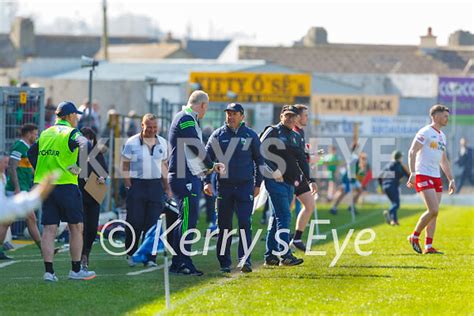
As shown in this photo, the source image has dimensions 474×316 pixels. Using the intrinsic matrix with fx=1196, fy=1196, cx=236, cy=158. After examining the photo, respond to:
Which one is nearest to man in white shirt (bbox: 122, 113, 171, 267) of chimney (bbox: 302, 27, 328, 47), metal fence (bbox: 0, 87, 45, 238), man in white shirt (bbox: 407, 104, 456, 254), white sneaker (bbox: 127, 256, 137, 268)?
white sneaker (bbox: 127, 256, 137, 268)

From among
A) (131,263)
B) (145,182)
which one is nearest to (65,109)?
(145,182)

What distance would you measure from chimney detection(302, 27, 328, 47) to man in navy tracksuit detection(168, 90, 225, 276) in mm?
67772

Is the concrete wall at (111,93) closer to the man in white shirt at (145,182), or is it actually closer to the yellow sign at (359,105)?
the yellow sign at (359,105)

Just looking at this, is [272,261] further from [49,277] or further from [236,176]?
[49,277]

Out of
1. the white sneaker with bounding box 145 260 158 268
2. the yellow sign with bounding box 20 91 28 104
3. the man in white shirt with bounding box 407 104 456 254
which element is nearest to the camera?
the white sneaker with bounding box 145 260 158 268

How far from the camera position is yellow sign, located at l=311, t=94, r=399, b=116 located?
53094mm

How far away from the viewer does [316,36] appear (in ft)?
269

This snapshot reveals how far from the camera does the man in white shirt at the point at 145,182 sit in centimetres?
1541

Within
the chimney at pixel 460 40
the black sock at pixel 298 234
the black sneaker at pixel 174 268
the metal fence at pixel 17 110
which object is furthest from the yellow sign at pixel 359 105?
the black sneaker at pixel 174 268

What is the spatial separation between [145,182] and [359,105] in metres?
39.2

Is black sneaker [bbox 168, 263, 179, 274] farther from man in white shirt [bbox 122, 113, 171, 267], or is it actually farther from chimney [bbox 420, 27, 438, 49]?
chimney [bbox 420, 27, 438, 49]

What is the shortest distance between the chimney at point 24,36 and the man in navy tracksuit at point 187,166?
76.6m

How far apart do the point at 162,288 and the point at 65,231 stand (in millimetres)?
7027

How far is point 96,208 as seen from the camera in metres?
15.3
